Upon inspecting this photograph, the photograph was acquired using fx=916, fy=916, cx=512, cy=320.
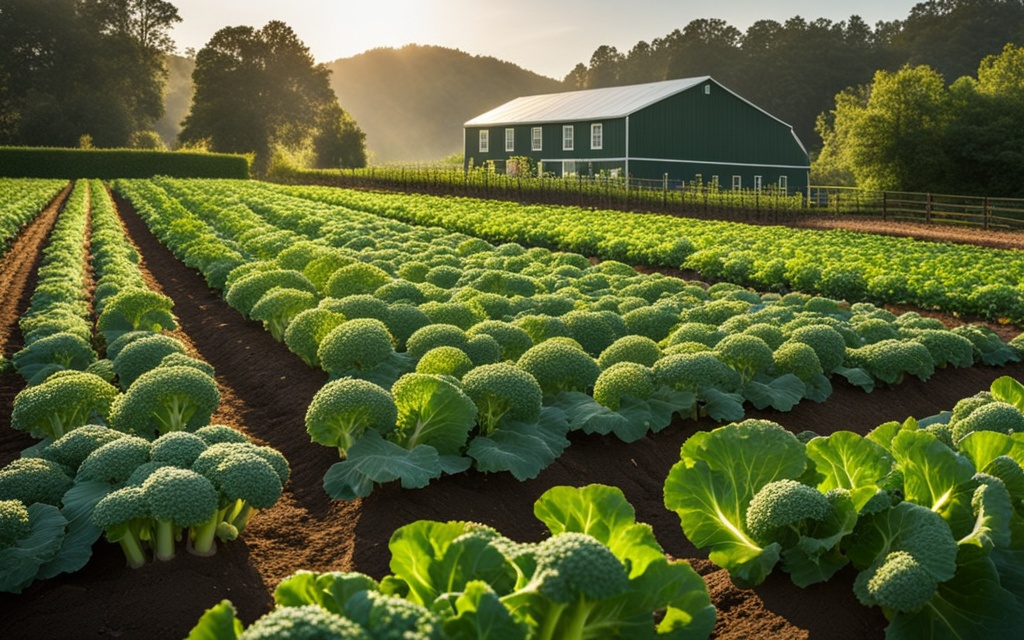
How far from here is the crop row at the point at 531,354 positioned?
561 cm

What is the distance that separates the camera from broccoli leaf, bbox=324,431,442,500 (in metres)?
5.13

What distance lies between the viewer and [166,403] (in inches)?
232

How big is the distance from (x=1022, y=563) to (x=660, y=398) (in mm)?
3019

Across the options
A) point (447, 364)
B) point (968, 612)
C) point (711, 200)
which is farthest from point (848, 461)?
point (711, 200)

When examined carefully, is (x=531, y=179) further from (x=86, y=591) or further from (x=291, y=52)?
(x=291, y=52)

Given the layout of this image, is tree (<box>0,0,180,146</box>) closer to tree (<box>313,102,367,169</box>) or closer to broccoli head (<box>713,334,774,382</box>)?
tree (<box>313,102,367,169</box>)

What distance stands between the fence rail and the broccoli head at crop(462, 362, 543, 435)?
2907 cm

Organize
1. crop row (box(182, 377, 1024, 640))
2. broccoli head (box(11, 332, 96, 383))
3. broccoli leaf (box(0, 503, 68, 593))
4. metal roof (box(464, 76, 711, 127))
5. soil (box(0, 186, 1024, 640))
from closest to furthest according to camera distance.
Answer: crop row (box(182, 377, 1024, 640)), broccoli leaf (box(0, 503, 68, 593)), soil (box(0, 186, 1024, 640)), broccoli head (box(11, 332, 96, 383)), metal roof (box(464, 76, 711, 127))

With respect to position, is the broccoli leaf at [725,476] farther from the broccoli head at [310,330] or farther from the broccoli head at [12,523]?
the broccoli head at [310,330]

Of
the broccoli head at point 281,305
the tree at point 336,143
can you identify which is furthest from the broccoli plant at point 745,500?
the tree at point 336,143

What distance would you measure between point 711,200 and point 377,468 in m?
32.3

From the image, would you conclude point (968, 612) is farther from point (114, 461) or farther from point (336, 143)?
point (336, 143)

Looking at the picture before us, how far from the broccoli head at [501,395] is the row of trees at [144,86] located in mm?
71858

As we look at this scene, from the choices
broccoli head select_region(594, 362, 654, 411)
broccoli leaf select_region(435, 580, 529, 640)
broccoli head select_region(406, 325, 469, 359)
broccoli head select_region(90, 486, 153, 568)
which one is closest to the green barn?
broccoli head select_region(406, 325, 469, 359)
